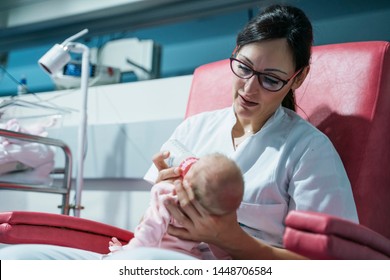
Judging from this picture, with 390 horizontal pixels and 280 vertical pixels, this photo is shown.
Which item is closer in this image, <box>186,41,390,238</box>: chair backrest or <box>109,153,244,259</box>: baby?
<box>109,153,244,259</box>: baby

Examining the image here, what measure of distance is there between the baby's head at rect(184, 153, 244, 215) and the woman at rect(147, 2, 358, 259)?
101 mm

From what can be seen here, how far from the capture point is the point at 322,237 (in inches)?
31.8

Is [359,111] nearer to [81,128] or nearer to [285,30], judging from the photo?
[285,30]

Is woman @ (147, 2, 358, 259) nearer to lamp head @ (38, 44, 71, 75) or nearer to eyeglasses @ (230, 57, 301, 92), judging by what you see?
eyeglasses @ (230, 57, 301, 92)

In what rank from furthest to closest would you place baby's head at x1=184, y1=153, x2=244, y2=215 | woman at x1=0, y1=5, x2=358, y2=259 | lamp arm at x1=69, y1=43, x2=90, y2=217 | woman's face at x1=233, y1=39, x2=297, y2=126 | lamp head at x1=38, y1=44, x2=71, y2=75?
lamp arm at x1=69, y1=43, x2=90, y2=217 < lamp head at x1=38, y1=44, x2=71, y2=75 < woman's face at x1=233, y1=39, x2=297, y2=126 < woman at x1=0, y1=5, x2=358, y2=259 < baby's head at x1=184, y1=153, x2=244, y2=215

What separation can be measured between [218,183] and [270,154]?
0.38 m

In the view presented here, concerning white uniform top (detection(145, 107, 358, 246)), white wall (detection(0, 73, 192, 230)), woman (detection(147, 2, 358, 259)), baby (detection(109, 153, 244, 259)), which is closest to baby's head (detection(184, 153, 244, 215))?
Answer: baby (detection(109, 153, 244, 259))

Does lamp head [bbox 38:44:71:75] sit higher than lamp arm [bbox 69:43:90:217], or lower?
higher

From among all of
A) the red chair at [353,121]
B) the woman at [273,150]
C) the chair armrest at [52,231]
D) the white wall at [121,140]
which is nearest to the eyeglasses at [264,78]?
the woman at [273,150]

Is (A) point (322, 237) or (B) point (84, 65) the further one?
(B) point (84, 65)

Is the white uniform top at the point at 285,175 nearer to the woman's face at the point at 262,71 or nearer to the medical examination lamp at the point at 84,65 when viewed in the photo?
the woman's face at the point at 262,71

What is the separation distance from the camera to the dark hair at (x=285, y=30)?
123cm

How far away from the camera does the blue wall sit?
199 centimetres

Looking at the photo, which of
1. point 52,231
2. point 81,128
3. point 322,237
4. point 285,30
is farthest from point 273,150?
point 81,128
